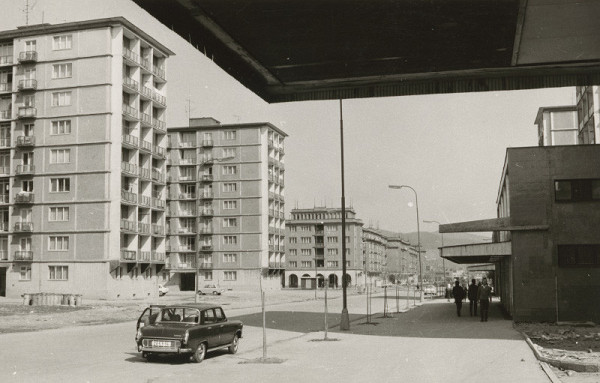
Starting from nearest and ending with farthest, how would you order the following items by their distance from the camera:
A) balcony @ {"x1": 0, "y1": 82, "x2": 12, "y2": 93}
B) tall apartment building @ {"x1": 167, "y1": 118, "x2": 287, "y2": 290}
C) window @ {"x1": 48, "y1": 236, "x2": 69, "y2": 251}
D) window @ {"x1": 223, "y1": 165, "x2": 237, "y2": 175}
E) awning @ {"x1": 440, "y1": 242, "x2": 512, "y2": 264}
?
awning @ {"x1": 440, "y1": 242, "x2": 512, "y2": 264} → window @ {"x1": 48, "y1": 236, "x2": 69, "y2": 251} → balcony @ {"x1": 0, "y1": 82, "x2": 12, "y2": 93} → tall apartment building @ {"x1": 167, "y1": 118, "x2": 287, "y2": 290} → window @ {"x1": 223, "y1": 165, "x2": 237, "y2": 175}

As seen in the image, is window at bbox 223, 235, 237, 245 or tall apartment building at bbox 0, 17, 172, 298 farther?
window at bbox 223, 235, 237, 245

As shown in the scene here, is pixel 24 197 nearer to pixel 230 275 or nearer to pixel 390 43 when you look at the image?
pixel 230 275

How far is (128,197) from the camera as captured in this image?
6031cm

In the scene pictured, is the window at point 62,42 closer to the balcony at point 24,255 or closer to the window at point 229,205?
the balcony at point 24,255

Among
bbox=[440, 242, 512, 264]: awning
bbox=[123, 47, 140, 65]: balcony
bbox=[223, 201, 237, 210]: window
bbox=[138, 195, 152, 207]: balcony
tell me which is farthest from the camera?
bbox=[223, 201, 237, 210]: window

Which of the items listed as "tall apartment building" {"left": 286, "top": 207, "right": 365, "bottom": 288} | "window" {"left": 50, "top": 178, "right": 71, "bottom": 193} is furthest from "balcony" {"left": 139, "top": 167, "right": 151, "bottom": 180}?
"tall apartment building" {"left": 286, "top": 207, "right": 365, "bottom": 288}

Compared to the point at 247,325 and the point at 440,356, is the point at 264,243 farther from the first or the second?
the point at 440,356

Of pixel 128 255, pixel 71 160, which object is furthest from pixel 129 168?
pixel 128 255

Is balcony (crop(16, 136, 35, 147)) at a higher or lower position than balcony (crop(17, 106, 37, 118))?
lower

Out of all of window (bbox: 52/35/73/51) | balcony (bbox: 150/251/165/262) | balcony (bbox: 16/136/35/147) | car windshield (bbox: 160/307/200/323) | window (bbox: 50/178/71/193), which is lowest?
car windshield (bbox: 160/307/200/323)

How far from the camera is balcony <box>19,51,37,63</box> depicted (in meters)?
59.8

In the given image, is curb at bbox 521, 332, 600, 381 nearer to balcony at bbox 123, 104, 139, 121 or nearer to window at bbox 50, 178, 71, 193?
balcony at bbox 123, 104, 139, 121

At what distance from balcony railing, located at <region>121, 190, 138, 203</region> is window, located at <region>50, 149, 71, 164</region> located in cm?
573

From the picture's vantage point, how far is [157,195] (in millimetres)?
67750
